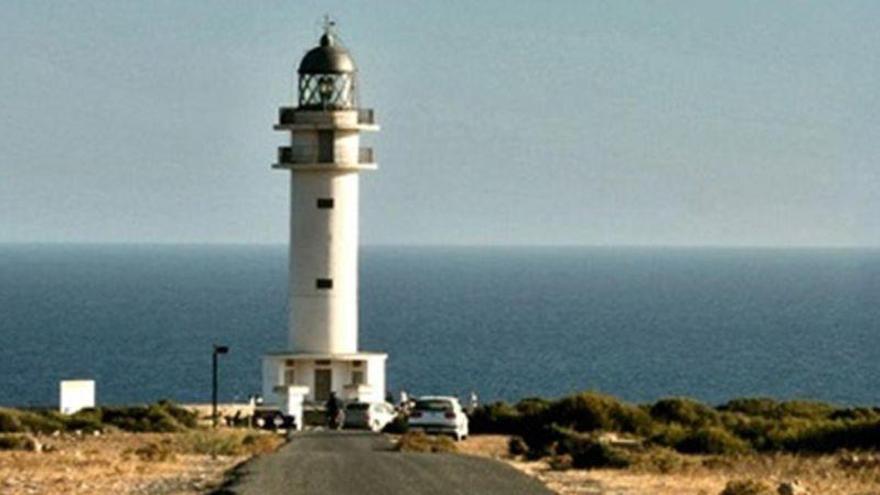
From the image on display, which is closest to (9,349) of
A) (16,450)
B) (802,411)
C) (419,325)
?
(419,325)

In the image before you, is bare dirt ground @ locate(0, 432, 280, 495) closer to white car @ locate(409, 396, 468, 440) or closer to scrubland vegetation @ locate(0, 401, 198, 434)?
scrubland vegetation @ locate(0, 401, 198, 434)

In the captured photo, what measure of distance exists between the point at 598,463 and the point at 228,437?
9.84 m

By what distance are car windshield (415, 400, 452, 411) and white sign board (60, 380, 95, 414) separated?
10896mm

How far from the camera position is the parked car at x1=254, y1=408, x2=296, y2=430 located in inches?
2254

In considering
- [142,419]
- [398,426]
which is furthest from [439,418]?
[142,419]

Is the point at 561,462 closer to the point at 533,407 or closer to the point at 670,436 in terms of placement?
the point at 670,436

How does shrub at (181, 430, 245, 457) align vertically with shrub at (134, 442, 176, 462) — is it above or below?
below

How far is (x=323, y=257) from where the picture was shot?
62.1m

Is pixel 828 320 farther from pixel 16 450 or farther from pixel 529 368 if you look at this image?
pixel 16 450

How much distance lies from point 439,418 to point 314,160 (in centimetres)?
1319

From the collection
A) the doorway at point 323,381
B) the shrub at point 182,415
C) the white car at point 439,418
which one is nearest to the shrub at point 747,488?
the white car at point 439,418

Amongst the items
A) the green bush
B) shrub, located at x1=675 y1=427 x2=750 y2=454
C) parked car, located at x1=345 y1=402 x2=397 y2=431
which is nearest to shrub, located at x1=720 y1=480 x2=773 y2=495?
the green bush

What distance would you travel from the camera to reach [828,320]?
613ft

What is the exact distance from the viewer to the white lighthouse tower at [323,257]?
202ft
